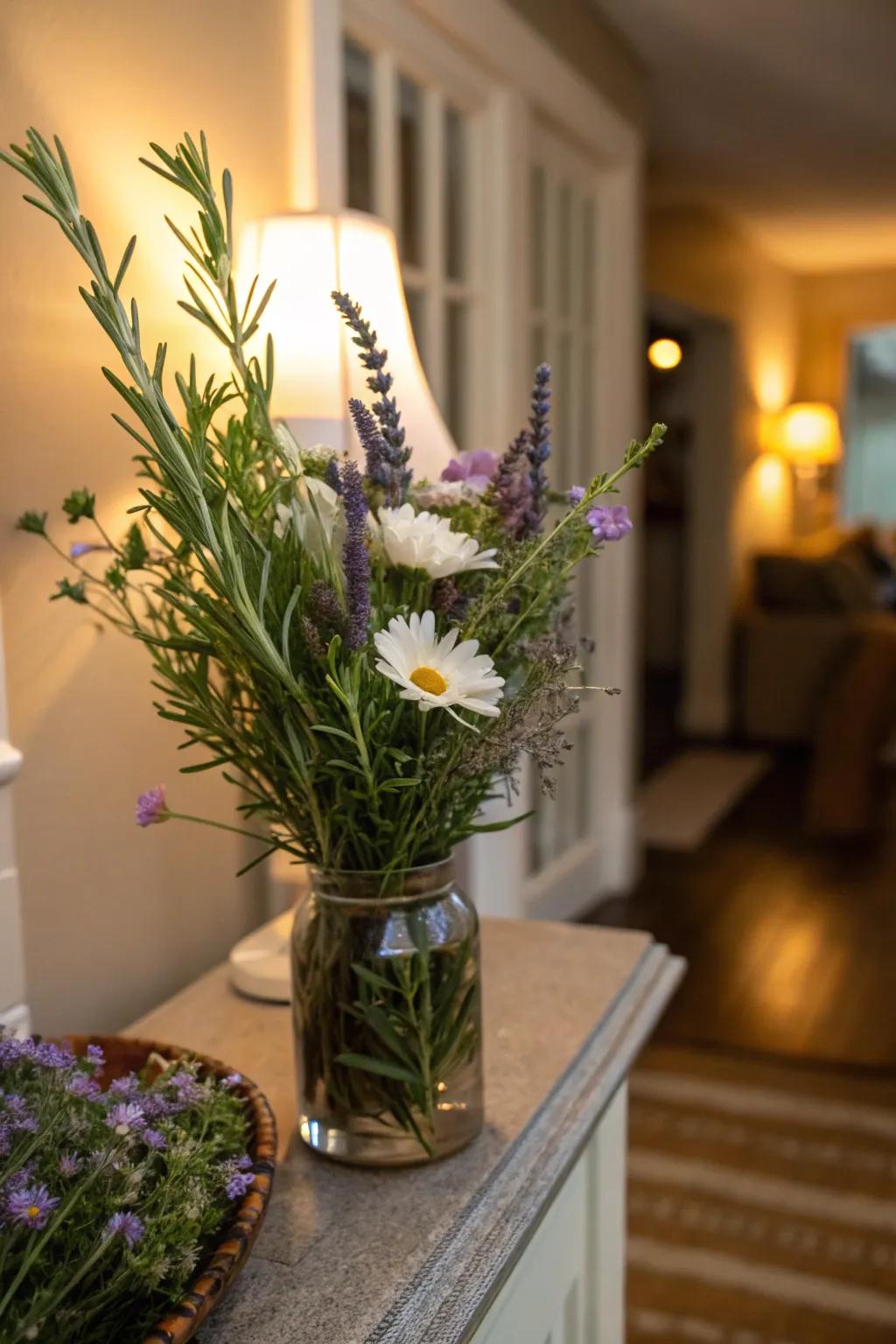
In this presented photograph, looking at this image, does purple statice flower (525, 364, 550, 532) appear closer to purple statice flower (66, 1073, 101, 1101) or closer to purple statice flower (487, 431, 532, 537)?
purple statice flower (487, 431, 532, 537)

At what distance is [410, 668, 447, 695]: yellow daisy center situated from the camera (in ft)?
2.41

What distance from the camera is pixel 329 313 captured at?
1239 mm

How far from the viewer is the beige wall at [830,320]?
292 inches

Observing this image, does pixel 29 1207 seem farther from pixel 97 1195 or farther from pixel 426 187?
pixel 426 187

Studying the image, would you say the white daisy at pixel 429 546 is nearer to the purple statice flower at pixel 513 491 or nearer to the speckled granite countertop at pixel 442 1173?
the purple statice flower at pixel 513 491

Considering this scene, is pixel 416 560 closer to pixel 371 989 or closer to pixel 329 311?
pixel 371 989

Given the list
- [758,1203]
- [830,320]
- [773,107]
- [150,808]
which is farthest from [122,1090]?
[830,320]

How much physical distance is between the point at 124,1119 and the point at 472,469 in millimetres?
566

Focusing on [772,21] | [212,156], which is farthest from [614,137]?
[212,156]

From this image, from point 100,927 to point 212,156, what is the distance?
0.91 meters

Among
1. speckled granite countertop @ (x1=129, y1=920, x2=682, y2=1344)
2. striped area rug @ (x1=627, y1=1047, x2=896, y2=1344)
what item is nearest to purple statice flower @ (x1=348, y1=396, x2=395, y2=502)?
speckled granite countertop @ (x1=129, y1=920, x2=682, y2=1344)

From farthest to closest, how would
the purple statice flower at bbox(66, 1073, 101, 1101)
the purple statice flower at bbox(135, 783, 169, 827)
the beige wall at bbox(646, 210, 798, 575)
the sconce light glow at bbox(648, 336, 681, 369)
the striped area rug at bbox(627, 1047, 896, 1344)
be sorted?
the beige wall at bbox(646, 210, 798, 575) < the sconce light glow at bbox(648, 336, 681, 369) < the striped area rug at bbox(627, 1047, 896, 1344) < the purple statice flower at bbox(135, 783, 169, 827) < the purple statice flower at bbox(66, 1073, 101, 1101)

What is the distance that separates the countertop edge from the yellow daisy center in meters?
0.38

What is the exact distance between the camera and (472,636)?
0.83 m
